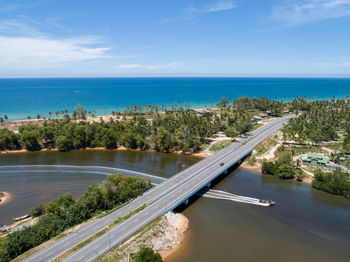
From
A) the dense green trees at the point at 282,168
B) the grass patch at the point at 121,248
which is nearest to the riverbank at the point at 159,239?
the grass patch at the point at 121,248

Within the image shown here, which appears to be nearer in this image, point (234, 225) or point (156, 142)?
point (234, 225)

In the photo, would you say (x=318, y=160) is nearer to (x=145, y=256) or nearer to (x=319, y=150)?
(x=319, y=150)

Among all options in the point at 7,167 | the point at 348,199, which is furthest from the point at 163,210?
the point at 7,167

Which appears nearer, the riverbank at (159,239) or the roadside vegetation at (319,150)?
the riverbank at (159,239)

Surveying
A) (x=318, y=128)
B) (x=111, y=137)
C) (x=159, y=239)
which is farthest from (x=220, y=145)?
(x=159, y=239)

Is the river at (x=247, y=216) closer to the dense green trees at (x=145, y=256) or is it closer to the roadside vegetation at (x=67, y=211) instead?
the dense green trees at (x=145, y=256)

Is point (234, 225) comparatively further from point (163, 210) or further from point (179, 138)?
point (179, 138)
